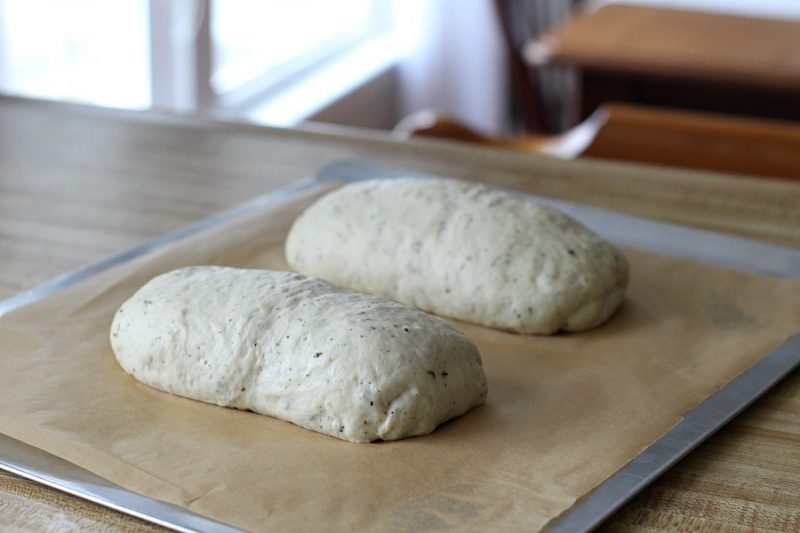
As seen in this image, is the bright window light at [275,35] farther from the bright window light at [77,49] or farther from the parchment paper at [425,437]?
the parchment paper at [425,437]

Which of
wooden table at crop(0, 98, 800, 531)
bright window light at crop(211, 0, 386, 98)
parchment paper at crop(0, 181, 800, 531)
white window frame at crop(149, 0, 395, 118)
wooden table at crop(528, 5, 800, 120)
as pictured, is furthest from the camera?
bright window light at crop(211, 0, 386, 98)

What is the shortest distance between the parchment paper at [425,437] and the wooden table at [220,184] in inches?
2.9

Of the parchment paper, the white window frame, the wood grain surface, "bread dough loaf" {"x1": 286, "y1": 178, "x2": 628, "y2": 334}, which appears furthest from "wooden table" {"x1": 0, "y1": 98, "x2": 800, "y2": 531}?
the wood grain surface

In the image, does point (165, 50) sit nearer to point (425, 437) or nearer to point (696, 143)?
point (696, 143)

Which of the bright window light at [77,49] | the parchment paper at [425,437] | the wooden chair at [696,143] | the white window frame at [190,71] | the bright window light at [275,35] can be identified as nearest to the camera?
the parchment paper at [425,437]

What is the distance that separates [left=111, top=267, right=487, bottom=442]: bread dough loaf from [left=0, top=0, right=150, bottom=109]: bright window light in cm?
137

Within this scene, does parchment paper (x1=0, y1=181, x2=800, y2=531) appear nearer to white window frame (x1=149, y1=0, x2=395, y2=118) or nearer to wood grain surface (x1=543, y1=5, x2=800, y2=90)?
white window frame (x1=149, y1=0, x2=395, y2=118)

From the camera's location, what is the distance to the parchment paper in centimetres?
72

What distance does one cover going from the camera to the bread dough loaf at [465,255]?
99 centimetres

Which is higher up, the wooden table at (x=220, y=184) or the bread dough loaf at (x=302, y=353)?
the bread dough loaf at (x=302, y=353)

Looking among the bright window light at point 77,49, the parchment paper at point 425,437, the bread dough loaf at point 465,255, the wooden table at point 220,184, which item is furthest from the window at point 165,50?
the parchment paper at point 425,437

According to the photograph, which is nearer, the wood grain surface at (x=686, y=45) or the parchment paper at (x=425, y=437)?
the parchment paper at (x=425, y=437)

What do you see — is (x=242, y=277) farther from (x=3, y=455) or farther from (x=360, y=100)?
(x=360, y=100)

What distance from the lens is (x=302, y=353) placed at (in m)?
0.83
